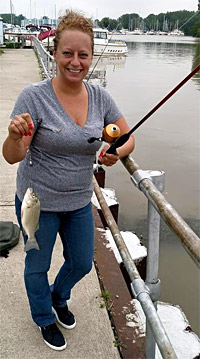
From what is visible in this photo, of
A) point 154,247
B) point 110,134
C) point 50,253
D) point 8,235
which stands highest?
point 110,134

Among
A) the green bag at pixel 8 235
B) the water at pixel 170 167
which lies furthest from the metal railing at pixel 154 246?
the green bag at pixel 8 235

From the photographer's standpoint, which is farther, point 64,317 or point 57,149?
point 64,317

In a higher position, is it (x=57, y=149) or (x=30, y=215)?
(x=57, y=149)

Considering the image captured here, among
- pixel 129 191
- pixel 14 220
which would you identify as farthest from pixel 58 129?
pixel 129 191

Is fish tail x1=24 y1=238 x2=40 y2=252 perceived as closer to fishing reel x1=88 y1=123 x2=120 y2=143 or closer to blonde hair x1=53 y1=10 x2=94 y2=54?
fishing reel x1=88 y1=123 x2=120 y2=143

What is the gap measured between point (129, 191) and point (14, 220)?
3.69 meters

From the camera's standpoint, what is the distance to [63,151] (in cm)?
213

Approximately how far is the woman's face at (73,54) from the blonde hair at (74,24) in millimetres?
20

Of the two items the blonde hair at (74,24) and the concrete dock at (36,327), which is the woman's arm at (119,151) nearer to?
the blonde hair at (74,24)

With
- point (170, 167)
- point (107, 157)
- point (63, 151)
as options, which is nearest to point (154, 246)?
point (107, 157)

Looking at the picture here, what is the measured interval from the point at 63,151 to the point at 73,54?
47cm

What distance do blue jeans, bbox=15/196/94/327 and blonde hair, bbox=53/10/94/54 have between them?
884 mm

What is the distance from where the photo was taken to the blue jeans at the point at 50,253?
7.42 ft

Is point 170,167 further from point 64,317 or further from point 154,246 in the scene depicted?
point 154,246
